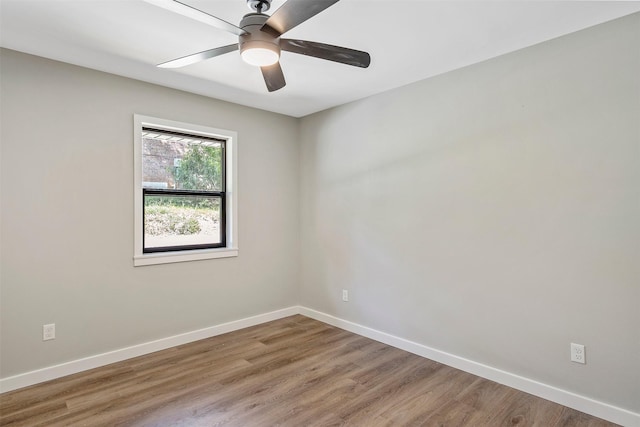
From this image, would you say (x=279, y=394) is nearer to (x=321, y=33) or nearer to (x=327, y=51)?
(x=327, y=51)

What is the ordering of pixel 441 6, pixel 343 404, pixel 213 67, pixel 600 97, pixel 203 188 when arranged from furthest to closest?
pixel 203 188
pixel 213 67
pixel 343 404
pixel 600 97
pixel 441 6

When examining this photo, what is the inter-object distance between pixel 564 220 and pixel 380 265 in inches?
63.5

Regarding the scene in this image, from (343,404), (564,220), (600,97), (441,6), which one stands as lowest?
(343,404)

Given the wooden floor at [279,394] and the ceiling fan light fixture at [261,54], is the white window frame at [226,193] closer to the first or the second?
the wooden floor at [279,394]

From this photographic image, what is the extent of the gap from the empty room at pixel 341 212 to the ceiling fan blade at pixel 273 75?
3cm

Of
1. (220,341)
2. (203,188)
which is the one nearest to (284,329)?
(220,341)

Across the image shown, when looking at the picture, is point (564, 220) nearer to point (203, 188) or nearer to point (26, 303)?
point (203, 188)

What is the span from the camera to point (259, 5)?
73.8 inches

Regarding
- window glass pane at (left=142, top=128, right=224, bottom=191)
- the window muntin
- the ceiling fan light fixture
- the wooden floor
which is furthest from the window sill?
the ceiling fan light fixture

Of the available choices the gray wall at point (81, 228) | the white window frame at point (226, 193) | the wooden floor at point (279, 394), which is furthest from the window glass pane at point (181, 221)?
the wooden floor at point (279, 394)

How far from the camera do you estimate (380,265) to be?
11.3 feet

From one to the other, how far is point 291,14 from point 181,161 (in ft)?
7.83

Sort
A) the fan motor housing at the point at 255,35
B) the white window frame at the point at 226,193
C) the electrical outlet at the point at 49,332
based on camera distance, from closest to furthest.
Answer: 1. the fan motor housing at the point at 255,35
2. the electrical outlet at the point at 49,332
3. the white window frame at the point at 226,193

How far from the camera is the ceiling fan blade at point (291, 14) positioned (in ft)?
4.73
